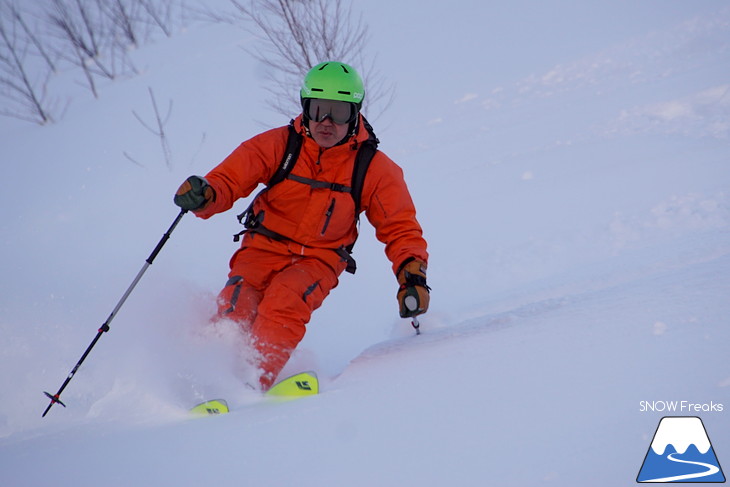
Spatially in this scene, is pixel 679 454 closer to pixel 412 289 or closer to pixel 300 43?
pixel 412 289

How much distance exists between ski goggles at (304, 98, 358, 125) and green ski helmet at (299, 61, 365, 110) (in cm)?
3

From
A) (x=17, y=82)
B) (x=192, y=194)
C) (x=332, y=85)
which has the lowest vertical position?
(x=192, y=194)

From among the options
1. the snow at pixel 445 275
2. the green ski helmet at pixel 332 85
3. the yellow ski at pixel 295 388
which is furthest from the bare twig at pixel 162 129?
the yellow ski at pixel 295 388

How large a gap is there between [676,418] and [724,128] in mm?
5280

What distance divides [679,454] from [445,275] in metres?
3.67

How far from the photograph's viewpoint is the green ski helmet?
3453 mm

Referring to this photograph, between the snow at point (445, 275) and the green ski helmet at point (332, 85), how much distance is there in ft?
4.78

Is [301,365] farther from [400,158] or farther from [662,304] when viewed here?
[400,158]

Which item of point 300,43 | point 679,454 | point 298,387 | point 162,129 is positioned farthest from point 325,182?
point 162,129

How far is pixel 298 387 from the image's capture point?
9.27ft

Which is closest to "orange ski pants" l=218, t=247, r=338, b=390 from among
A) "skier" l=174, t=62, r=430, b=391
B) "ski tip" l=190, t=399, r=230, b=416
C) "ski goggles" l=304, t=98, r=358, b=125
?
"skier" l=174, t=62, r=430, b=391

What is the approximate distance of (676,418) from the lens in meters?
1.79

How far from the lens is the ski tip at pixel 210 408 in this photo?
2.66m

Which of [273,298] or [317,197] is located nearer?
[273,298]
